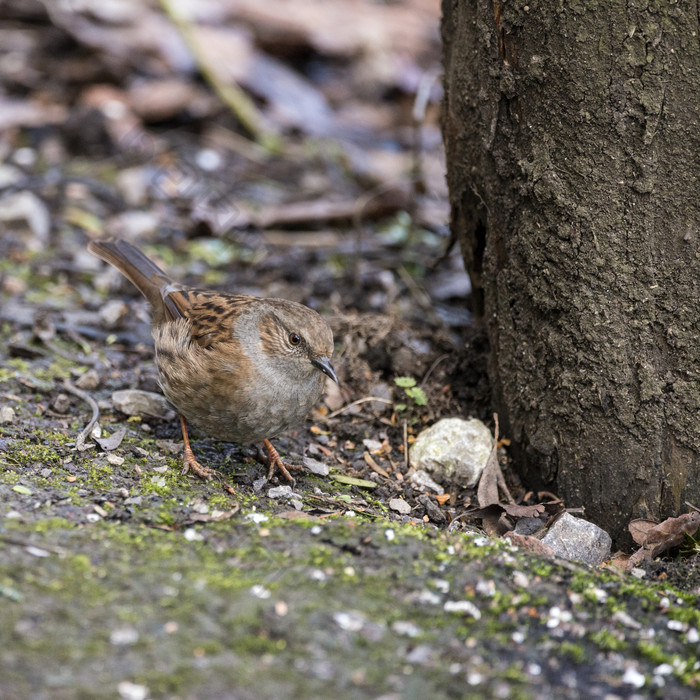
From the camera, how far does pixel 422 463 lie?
163 inches

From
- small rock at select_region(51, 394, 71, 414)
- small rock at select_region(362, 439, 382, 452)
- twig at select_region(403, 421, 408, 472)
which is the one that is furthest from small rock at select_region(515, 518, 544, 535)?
small rock at select_region(51, 394, 71, 414)

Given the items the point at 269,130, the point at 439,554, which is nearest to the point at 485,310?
the point at 439,554

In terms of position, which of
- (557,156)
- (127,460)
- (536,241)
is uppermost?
(557,156)

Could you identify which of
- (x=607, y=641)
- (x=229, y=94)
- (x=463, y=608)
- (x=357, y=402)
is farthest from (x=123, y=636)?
(x=229, y=94)

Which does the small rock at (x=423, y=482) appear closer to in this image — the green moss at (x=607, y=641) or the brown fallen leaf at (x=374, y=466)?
the brown fallen leaf at (x=374, y=466)

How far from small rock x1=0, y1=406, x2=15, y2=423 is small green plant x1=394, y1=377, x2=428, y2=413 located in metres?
2.00

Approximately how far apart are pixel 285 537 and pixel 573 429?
143cm

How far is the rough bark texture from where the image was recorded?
3.24m

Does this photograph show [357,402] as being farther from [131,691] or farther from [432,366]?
[131,691]

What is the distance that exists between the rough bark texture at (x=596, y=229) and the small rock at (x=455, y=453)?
26 cm

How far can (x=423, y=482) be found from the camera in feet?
13.4

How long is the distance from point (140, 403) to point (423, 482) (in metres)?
1.60

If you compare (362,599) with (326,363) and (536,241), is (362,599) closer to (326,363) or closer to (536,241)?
(326,363)

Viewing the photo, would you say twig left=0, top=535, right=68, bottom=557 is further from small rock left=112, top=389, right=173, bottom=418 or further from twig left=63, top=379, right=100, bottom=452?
small rock left=112, top=389, right=173, bottom=418
